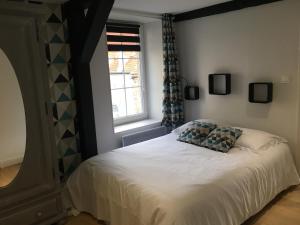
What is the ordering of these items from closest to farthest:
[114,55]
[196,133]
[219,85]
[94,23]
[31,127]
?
[31,127], [94,23], [196,133], [219,85], [114,55]

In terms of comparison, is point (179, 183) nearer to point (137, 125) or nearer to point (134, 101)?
point (137, 125)

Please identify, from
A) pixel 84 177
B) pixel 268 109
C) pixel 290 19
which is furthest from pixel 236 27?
pixel 84 177

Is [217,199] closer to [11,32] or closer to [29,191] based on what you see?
[29,191]

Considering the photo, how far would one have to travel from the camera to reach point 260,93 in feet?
10.5

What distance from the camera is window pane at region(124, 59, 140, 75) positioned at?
401cm

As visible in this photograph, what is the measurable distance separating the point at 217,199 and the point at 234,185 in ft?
0.88

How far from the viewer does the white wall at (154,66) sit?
3.99 metres

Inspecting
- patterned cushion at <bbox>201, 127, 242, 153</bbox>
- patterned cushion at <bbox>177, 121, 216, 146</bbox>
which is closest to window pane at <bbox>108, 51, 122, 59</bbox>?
patterned cushion at <bbox>177, 121, 216, 146</bbox>

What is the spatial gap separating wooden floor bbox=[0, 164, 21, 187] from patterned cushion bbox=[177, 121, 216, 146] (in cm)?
185

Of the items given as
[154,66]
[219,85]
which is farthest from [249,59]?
[154,66]

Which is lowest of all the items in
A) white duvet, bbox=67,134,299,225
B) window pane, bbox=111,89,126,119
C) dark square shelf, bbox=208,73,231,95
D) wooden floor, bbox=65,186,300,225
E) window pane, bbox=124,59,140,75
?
wooden floor, bbox=65,186,300,225

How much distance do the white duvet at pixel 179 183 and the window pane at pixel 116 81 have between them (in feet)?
3.76

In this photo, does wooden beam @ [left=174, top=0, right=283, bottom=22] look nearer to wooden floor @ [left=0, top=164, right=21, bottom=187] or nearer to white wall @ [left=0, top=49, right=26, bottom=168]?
white wall @ [left=0, top=49, right=26, bottom=168]

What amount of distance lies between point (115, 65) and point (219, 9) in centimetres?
158
